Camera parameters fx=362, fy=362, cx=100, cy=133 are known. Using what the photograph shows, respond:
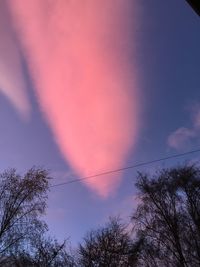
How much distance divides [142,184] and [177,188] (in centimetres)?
355

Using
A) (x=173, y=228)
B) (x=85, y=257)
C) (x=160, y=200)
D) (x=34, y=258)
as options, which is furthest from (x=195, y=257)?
(x=34, y=258)

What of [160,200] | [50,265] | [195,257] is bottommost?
[195,257]

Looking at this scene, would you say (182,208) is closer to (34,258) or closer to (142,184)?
(142,184)

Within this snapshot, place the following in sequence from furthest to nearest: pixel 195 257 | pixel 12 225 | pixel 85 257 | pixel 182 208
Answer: pixel 85 257, pixel 182 208, pixel 195 257, pixel 12 225

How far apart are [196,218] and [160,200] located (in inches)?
146

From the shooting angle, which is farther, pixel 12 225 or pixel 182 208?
pixel 182 208

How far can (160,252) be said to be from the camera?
111ft

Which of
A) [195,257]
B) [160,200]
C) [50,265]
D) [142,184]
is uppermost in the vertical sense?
[142,184]

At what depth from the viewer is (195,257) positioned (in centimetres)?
3259

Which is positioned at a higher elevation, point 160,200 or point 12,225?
point 160,200

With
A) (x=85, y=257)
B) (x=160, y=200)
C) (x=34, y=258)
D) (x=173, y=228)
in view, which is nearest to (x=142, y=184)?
(x=160, y=200)

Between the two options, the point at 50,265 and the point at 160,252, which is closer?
the point at 160,252

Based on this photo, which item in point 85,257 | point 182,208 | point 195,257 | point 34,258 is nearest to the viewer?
point 195,257

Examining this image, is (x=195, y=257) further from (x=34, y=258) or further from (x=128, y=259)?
(x=34, y=258)
